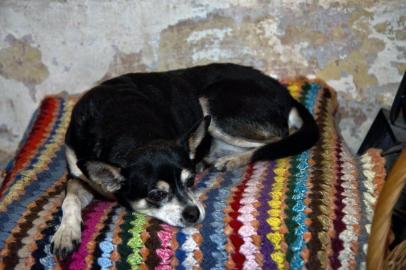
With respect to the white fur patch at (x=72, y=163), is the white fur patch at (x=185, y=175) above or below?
above

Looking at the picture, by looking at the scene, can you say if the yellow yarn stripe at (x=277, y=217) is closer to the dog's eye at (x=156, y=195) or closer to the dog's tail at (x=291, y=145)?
the dog's tail at (x=291, y=145)

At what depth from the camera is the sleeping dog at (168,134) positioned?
6.05ft

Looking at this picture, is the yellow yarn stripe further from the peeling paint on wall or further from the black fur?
the peeling paint on wall

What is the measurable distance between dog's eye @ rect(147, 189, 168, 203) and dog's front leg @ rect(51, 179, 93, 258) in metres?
0.30

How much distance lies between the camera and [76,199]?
196cm

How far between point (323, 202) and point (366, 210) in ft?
0.58

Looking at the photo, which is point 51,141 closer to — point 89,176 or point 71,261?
point 89,176

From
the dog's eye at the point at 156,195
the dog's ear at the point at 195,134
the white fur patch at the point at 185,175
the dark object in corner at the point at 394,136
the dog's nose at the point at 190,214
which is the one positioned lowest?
the dark object in corner at the point at 394,136

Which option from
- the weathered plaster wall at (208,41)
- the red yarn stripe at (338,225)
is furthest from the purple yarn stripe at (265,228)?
the weathered plaster wall at (208,41)

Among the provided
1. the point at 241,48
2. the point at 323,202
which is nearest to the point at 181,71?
the point at 241,48

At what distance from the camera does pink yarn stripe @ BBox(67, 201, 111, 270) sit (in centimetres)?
171

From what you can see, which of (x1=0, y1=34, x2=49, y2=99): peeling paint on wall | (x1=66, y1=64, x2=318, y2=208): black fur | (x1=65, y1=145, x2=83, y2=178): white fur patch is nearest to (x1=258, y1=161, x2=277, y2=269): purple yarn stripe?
(x1=66, y1=64, x2=318, y2=208): black fur

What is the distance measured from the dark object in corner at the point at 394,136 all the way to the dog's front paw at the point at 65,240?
1.36 m

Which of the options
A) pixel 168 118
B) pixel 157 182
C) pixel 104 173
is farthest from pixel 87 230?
pixel 168 118
